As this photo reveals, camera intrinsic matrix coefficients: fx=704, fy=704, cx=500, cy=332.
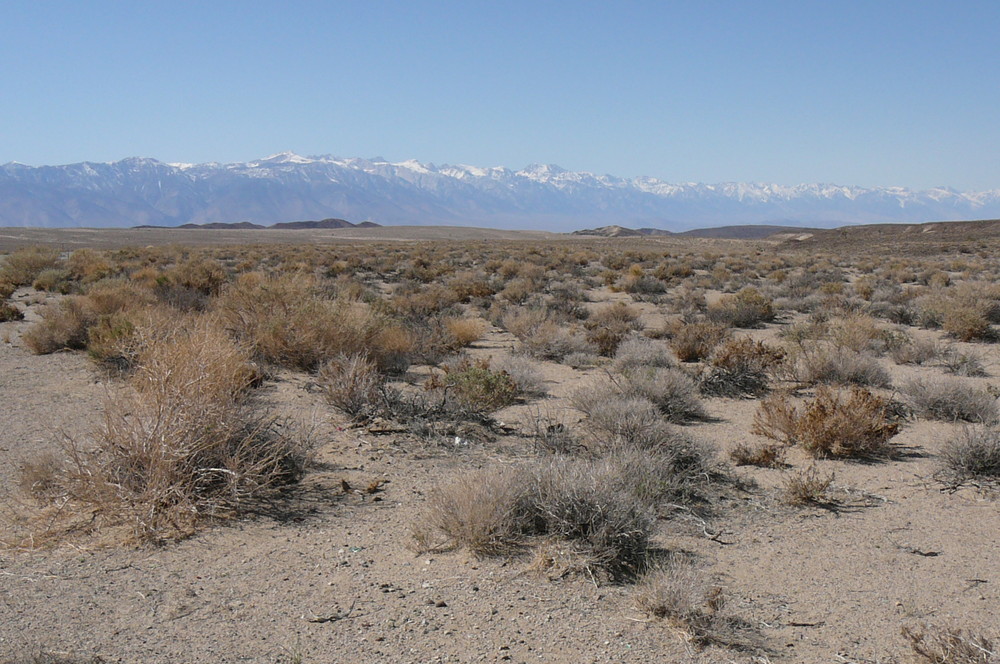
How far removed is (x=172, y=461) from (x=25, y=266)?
936 inches

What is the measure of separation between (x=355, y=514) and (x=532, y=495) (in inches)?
53.4

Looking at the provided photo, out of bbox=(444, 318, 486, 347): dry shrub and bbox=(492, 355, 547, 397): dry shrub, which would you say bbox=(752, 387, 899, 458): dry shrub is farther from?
bbox=(444, 318, 486, 347): dry shrub

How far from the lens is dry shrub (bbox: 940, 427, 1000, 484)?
6062 millimetres

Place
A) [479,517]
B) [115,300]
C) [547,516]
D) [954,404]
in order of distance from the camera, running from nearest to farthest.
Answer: [479,517] → [547,516] → [954,404] → [115,300]

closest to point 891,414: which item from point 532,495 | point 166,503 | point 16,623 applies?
point 532,495

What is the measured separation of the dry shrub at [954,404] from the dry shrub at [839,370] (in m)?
1.13

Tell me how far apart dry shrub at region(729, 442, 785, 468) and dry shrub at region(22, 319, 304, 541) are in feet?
13.3

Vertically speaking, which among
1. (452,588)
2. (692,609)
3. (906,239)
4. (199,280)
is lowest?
(452,588)

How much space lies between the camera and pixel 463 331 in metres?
12.3

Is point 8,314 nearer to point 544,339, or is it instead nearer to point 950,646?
point 544,339

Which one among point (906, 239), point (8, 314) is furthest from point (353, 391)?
point (906, 239)

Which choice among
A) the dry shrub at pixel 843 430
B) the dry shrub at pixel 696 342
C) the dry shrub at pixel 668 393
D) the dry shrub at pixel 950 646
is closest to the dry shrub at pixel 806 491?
the dry shrub at pixel 843 430

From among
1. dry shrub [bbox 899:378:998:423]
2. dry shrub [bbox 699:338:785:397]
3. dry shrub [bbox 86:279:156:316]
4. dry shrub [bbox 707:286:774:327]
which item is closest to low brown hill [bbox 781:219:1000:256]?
dry shrub [bbox 707:286:774:327]

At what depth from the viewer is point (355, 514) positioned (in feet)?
17.1
